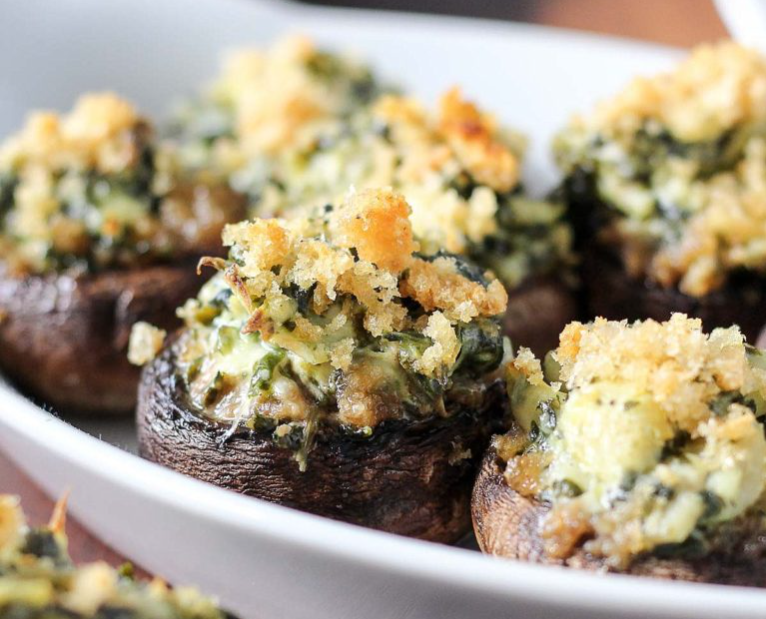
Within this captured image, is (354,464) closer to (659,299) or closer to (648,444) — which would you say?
(648,444)

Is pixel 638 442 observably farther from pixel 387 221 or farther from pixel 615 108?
pixel 615 108

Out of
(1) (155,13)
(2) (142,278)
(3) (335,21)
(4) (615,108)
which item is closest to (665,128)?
(4) (615,108)

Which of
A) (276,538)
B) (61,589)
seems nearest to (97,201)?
(276,538)

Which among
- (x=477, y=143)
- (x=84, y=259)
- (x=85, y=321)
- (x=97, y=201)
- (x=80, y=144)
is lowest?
(x=85, y=321)

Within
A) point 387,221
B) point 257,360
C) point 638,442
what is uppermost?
point 387,221

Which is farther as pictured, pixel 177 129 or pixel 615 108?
pixel 177 129

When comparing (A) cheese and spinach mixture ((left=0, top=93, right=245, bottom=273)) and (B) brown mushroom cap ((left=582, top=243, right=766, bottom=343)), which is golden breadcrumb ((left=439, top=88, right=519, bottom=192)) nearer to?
(B) brown mushroom cap ((left=582, top=243, right=766, bottom=343))

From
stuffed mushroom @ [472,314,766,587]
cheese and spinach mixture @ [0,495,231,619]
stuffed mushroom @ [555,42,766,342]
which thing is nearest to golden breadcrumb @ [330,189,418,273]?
stuffed mushroom @ [472,314,766,587]
